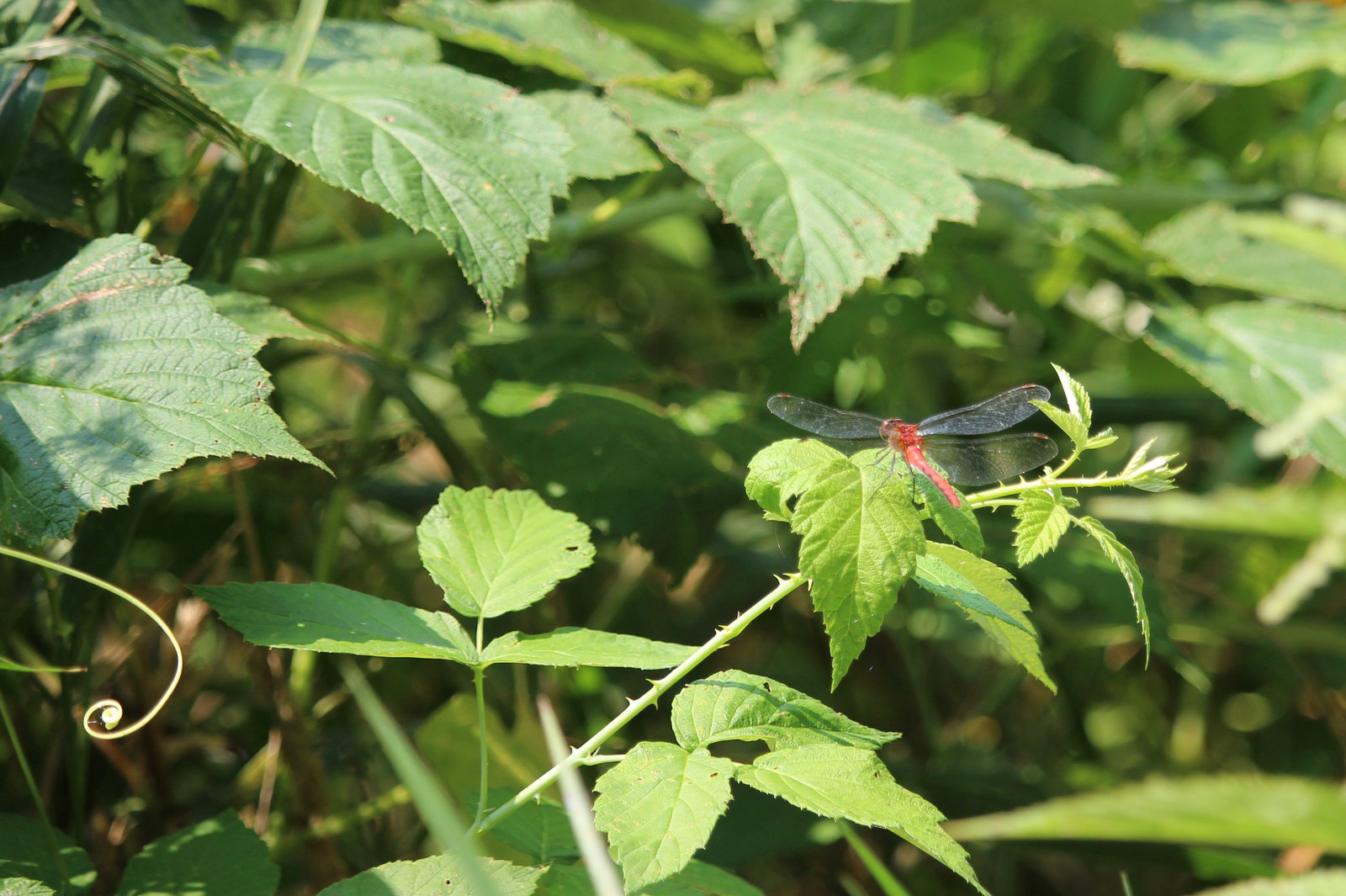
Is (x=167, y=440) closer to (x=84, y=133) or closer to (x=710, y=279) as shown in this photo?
(x=84, y=133)

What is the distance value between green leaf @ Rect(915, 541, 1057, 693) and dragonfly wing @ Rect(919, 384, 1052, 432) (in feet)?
1.39

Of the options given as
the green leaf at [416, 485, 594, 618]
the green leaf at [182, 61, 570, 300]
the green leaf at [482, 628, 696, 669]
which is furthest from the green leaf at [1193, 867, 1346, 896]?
the green leaf at [182, 61, 570, 300]

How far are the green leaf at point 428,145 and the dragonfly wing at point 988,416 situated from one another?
0.57 meters

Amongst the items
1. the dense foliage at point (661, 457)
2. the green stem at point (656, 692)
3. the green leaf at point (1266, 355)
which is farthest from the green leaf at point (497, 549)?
the green leaf at point (1266, 355)

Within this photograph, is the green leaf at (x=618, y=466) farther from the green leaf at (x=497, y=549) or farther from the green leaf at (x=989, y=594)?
the green leaf at (x=989, y=594)

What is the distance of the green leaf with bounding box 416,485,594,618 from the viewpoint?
3.08 feet

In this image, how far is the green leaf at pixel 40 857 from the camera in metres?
1.00

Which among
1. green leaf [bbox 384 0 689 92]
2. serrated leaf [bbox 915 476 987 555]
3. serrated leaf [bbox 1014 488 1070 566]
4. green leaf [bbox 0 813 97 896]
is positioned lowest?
green leaf [bbox 0 813 97 896]

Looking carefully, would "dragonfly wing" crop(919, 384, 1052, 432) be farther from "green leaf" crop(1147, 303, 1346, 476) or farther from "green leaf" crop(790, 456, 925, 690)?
"green leaf" crop(790, 456, 925, 690)

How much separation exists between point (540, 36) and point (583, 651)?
1052mm

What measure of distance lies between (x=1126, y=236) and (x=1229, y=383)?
287 millimetres

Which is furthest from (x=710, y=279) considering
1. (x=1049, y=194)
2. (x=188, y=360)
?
(x=188, y=360)

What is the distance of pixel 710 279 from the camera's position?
7.43 feet

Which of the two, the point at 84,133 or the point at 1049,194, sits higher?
the point at 84,133
